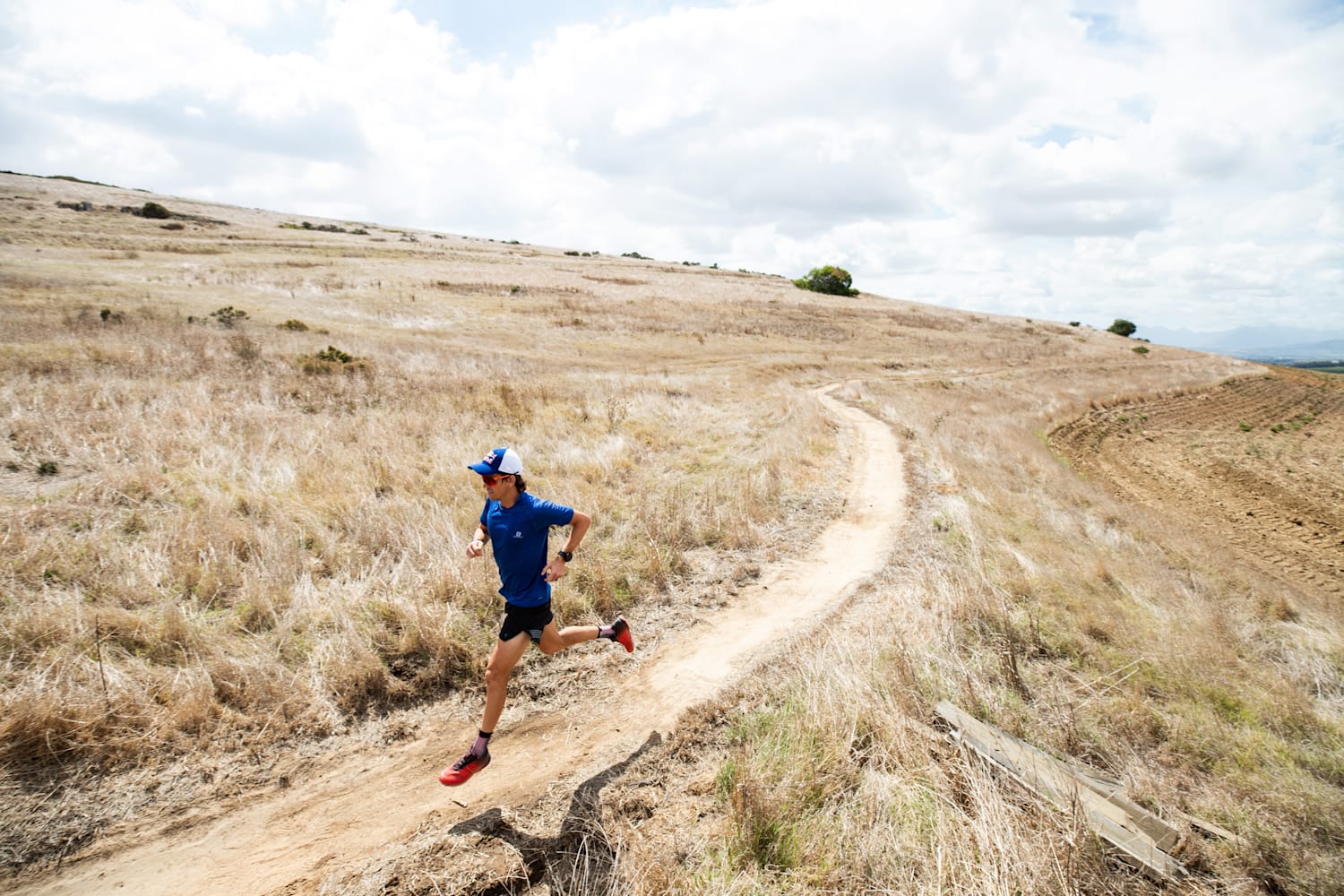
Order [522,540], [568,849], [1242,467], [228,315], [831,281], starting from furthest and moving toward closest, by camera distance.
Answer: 1. [831,281]
2. [228,315]
3. [1242,467]
4. [522,540]
5. [568,849]

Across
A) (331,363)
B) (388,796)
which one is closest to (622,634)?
(388,796)

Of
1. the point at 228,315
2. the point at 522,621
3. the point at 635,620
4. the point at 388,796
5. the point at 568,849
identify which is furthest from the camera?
the point at 228,315

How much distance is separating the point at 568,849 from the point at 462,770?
1.01 metres

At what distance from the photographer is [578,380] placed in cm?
1848

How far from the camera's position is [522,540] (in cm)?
434

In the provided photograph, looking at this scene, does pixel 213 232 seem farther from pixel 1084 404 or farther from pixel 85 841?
pixel 1084 404

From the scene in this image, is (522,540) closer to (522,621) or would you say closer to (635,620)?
(522,621)

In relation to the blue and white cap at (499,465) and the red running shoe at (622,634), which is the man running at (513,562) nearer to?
the blue and white cap at (499,465)

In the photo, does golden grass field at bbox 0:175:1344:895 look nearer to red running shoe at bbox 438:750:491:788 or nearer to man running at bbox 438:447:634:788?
red running shoe at bbox 438:750:491:788

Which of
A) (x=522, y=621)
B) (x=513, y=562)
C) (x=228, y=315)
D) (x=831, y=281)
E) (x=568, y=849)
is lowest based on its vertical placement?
(x=568, y=849)

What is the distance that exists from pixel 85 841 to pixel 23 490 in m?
6.11

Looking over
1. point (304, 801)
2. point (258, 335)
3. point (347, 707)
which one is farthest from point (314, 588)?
point (258, 335)

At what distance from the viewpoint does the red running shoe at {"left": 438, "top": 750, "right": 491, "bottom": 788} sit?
404cm

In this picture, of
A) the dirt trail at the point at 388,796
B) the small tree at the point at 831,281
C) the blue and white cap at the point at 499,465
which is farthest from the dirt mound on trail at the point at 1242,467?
the small tree at the point at 831,281
